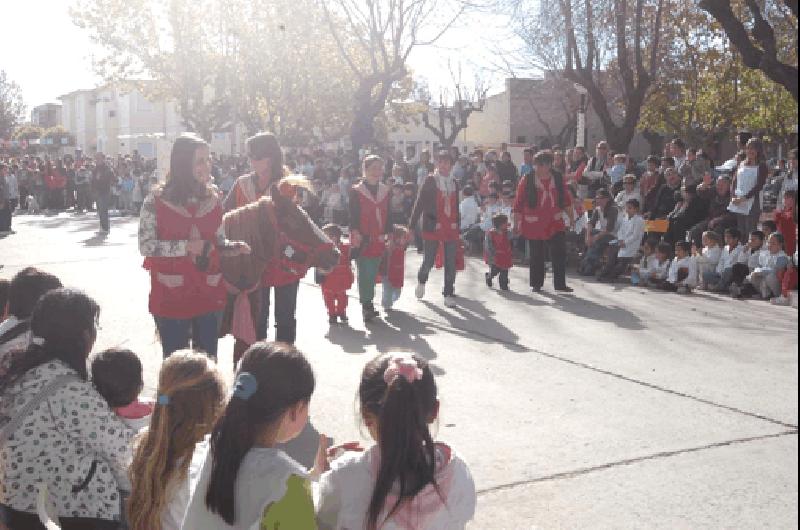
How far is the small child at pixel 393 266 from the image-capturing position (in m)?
11.1

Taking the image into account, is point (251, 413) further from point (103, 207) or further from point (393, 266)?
point (103, 207)

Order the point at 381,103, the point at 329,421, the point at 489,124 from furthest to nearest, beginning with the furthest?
the point at 489,124
the point at 381,103
the point at 329,421

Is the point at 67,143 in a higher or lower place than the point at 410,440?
higher

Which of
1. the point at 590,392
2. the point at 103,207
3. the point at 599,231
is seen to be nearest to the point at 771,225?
the point at 599,231

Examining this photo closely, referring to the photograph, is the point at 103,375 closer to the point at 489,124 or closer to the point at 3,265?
the point at 3,265

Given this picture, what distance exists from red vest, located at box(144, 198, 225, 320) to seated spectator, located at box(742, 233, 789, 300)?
8.38 meters

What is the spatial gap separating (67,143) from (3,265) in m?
69.5

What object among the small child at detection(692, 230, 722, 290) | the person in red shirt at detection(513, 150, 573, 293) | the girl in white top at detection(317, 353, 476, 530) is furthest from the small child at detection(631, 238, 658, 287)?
the girl in white top at detection(317, 353, 476, 530)

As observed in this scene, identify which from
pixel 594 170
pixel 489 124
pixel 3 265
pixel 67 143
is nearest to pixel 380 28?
pixel 594 170

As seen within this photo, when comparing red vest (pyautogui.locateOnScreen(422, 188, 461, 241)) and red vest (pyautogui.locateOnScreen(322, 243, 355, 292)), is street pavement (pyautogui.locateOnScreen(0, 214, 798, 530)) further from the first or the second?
red vest (pyautogui.locateOnScreen(422, 188, 461, 241))

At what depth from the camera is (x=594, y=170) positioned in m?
19.0

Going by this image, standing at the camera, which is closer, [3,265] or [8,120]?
[3,265]

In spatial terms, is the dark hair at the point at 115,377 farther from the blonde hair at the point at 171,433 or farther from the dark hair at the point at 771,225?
the dark hair at the point at 771,225

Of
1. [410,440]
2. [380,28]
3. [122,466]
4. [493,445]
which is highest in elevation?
[380,28]
